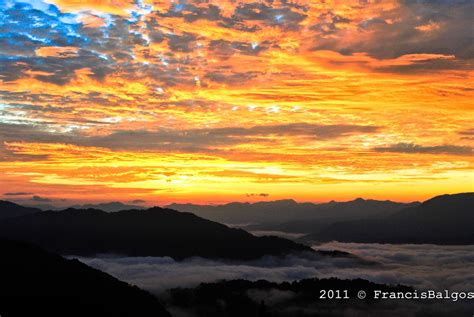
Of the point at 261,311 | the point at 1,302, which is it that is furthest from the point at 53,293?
the point at 261,311

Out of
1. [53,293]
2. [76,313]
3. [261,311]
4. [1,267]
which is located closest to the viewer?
[261,311]

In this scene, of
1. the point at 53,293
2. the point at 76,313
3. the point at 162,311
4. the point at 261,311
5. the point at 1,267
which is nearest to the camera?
the point at 261,311

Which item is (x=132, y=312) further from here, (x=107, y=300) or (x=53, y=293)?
(x=53, y=293)

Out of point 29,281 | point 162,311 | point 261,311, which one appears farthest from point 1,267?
point 261,311

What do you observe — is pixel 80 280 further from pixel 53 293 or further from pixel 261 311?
pixel 261 311

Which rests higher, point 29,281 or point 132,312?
point 29,281

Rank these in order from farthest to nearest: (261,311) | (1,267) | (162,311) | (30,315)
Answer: (162,311)
(1,267)
(30,315)
(261,311)

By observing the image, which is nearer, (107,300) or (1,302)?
(1,302)
